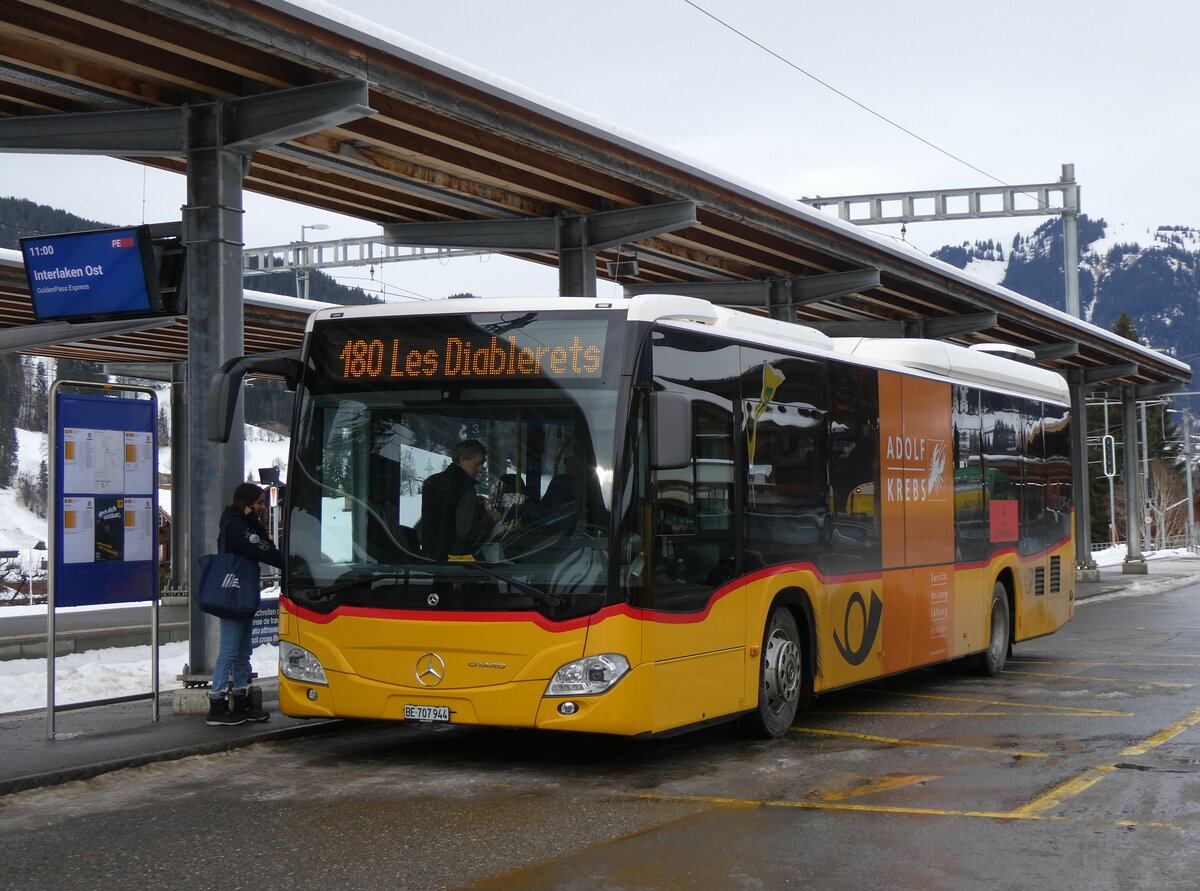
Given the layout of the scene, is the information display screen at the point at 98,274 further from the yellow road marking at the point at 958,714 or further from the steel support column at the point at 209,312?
the yellow road marking at the point at 958,714

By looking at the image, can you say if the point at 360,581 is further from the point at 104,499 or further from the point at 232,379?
the point at 104,499

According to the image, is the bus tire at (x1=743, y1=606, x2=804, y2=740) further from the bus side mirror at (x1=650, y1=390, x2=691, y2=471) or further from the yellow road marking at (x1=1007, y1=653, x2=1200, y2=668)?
the yellow road marking at (x1=1007, y1=653, x2=1200, y2=668)

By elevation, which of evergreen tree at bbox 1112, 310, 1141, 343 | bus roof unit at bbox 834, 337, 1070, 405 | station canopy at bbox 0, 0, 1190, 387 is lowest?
bus roof unit at bbox 834, 337, 1070, 405

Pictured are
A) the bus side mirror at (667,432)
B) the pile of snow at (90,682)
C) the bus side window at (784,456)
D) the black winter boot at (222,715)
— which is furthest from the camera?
the pile of snow at (90,682)

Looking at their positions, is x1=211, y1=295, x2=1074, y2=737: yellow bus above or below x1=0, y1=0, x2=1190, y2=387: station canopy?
below

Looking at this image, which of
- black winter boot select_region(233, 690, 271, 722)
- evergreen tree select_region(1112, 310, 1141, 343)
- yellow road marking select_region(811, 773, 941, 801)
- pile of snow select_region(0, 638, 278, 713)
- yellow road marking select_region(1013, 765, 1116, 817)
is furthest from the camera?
evergreen tree select_region(1112, 310, 1141, 343)

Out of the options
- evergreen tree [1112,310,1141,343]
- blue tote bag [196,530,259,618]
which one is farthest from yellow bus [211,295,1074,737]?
evergreen tree [1112,310,1141,343]

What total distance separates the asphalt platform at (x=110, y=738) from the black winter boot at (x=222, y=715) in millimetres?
100

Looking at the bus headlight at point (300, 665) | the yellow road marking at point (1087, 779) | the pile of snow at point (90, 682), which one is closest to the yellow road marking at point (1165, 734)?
the yellow road marking at point (1087, 779)

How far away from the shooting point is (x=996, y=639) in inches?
619

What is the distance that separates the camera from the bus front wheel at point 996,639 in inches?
613

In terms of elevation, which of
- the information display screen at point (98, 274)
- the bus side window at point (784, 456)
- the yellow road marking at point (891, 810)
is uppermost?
the information display screen at point (98, 274)

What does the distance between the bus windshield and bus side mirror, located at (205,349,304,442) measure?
280 mm

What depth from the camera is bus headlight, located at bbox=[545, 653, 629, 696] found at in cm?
902
